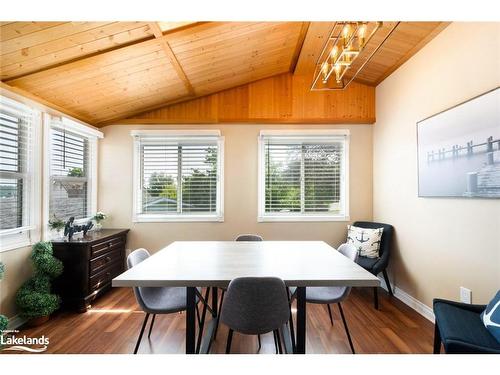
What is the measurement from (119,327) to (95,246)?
917 millimetres

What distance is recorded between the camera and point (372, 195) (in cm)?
367

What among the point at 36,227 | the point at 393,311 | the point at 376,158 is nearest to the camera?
the point at 36,227

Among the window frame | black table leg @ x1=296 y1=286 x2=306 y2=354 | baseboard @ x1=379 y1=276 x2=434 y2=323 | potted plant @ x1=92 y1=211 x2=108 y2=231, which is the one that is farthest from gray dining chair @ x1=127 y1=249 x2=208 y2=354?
baseboard @ x1=379 y1=276 x2=434 y2=323

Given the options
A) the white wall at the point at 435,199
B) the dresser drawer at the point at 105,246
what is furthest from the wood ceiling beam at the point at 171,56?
the white wall at the point at 435,199

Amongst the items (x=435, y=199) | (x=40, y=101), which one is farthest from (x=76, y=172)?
(x=435, y=199)

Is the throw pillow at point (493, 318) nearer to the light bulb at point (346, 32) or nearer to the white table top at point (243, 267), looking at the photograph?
the white table top at point (243, 267)

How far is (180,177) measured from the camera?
368 cm

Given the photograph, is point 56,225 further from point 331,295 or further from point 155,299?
point 331,295

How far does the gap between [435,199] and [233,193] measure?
241cm

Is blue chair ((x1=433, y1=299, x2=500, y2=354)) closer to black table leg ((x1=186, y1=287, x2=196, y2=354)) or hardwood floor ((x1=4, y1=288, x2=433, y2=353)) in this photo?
hardwood floor ((x1=4, y1=288, x2=433, y2=353))
